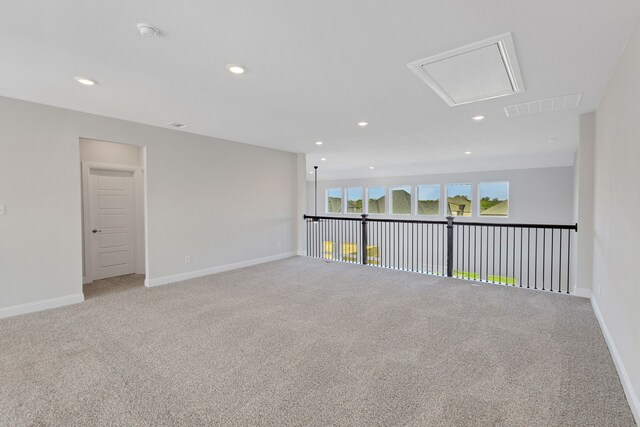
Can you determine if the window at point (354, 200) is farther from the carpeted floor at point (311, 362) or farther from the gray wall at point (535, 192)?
the carpeted floor at point (311, 362)

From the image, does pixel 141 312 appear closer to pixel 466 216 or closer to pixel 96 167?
pixel 96 167

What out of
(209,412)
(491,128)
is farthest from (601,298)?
(209,412)

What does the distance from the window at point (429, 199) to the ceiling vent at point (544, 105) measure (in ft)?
20.2

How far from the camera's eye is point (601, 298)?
316 centimetres

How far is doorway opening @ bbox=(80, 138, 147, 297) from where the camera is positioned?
5.00 m

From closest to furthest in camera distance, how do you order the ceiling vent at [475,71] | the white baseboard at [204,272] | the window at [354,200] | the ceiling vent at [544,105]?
the ceiling vent at [475,71]
the ceiling vent at [544,105]
the white baseboard at [204,272]
the window at [354,200]

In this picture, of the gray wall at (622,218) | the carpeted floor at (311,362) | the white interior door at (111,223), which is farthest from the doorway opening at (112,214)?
the gray wall at (622,218)

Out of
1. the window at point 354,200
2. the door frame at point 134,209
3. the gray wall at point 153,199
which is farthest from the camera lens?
the window at point 354,200

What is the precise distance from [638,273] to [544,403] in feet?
3.27

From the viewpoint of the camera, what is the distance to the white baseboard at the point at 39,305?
3.50 metres

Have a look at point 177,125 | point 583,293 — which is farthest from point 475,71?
point 177,125

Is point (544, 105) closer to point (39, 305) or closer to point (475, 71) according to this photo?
point (475, 71)

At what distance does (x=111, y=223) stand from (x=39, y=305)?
1.93 metres

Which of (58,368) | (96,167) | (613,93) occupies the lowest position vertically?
(58,368)
